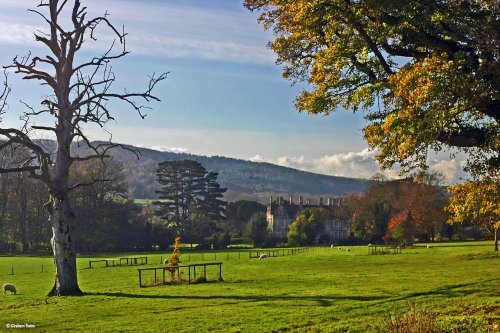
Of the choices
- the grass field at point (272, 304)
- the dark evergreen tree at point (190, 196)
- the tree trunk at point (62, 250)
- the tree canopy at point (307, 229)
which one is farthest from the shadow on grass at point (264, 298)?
the dark evergreen tree at point (190, 196)

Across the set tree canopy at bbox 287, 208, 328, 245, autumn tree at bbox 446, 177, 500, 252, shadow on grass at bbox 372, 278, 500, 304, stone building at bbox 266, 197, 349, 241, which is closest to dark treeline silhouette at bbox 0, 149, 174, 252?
tree canopy at bbox 287, 208, 328, 245

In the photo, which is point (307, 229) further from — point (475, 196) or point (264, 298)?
point (475, 196)

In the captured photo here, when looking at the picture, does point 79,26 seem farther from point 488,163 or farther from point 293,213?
point 293,213

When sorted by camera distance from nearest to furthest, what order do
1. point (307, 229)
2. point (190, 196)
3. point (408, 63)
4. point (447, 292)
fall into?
point (408, 63) → point (447, 292) → point (307, 229) → point (190, 196)

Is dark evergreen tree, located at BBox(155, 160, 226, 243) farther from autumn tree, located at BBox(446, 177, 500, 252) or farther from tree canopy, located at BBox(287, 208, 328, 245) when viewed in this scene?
autumn tree, located at BBox(446, 177, 500, 252)

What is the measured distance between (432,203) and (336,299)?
246ft

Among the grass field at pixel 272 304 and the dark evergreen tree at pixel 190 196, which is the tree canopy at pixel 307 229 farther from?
the grass field at pixel 272 304

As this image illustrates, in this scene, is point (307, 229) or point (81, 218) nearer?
point (81, 218)

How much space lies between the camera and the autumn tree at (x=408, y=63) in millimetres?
16109

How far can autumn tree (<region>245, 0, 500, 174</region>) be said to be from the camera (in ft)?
52.9

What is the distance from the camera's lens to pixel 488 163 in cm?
2030

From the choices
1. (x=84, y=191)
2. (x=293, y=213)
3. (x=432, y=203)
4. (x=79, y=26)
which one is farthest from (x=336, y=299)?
(x=293, y=213)

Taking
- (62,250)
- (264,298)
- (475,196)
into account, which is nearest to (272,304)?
(264,298)

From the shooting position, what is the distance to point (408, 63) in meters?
18.1
